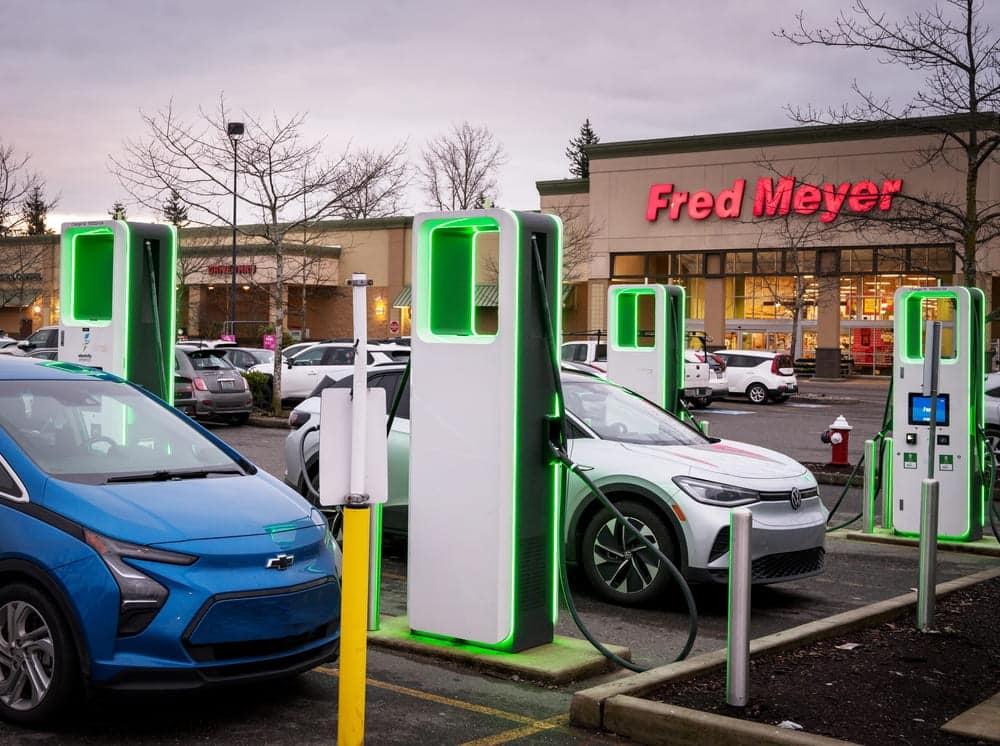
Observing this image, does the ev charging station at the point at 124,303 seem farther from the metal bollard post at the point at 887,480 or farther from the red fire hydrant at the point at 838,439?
the red fire hydrant at the point at 838,439

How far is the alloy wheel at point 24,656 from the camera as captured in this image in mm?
5414

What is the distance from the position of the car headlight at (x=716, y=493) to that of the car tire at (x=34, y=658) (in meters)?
4.46

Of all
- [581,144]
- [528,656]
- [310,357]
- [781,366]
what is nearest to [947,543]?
[528,656]

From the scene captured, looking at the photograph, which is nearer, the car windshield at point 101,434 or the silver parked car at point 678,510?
the car windshield at point 101,434

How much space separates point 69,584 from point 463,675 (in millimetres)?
2297

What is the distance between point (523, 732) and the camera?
575 cm

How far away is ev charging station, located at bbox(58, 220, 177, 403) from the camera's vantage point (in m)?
9.45

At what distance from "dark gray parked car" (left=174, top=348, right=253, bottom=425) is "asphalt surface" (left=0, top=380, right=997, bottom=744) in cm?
1195

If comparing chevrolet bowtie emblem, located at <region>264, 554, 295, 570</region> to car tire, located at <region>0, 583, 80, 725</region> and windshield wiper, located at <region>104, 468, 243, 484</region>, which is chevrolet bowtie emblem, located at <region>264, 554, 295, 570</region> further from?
car tire, located at <region>0, 583, 80, 725</region>

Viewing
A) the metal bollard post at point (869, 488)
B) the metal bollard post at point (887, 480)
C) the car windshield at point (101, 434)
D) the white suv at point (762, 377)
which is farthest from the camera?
the white suv at point (762, 377)

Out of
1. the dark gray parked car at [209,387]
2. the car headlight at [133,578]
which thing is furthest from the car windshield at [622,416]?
the dark gray parked car at [209,387]

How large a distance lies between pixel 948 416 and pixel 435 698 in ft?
25.3

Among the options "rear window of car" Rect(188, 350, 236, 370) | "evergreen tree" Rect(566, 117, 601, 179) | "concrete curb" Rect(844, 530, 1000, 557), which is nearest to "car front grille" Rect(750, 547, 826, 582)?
"concrete curb" Rect(844, 530, 1000, 557)

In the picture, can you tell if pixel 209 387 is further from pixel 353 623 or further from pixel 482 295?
A: pixel 482 295
